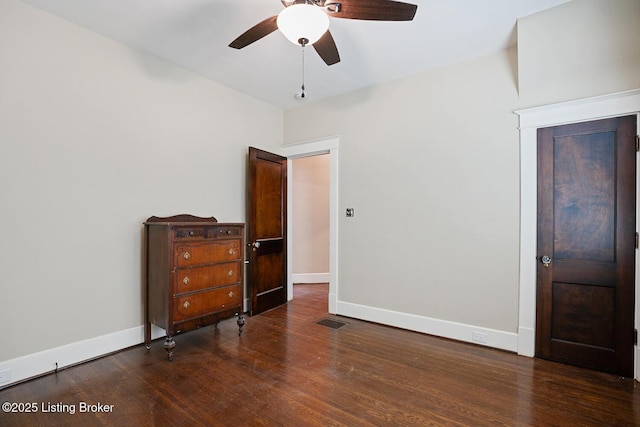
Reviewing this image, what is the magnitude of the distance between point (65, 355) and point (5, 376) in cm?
35

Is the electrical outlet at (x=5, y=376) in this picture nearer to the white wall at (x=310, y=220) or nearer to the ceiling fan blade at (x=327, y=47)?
the ceiling fan blade at (x=327, y=47)

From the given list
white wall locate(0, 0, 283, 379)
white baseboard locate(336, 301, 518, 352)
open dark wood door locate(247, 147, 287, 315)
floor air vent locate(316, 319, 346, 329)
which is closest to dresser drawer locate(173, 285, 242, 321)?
white wall locate(0, 0, 283, 379)

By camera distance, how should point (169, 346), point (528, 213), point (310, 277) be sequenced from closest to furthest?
point (169, 346), point (528, 213), point (310, 277)

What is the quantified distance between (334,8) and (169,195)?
240 cm

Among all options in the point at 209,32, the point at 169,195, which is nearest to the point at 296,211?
the point at 169,195

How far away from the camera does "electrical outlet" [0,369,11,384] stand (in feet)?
7.09

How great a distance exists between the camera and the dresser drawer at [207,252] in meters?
2.71

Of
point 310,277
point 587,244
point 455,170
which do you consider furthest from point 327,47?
point 310,277

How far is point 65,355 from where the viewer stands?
2.47m

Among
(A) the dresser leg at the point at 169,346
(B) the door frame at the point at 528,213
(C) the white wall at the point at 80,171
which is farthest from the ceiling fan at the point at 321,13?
(A) the dresser leg at the point at 169,346

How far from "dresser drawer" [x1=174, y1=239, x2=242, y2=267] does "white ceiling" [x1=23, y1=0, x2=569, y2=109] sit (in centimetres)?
189

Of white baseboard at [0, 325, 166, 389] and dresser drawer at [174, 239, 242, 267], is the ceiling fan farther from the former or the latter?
white baseboard at [0, 325, 166, 389]

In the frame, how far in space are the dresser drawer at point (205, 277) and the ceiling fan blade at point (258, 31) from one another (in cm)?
195

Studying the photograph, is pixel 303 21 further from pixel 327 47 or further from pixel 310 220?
pixel 310 220
